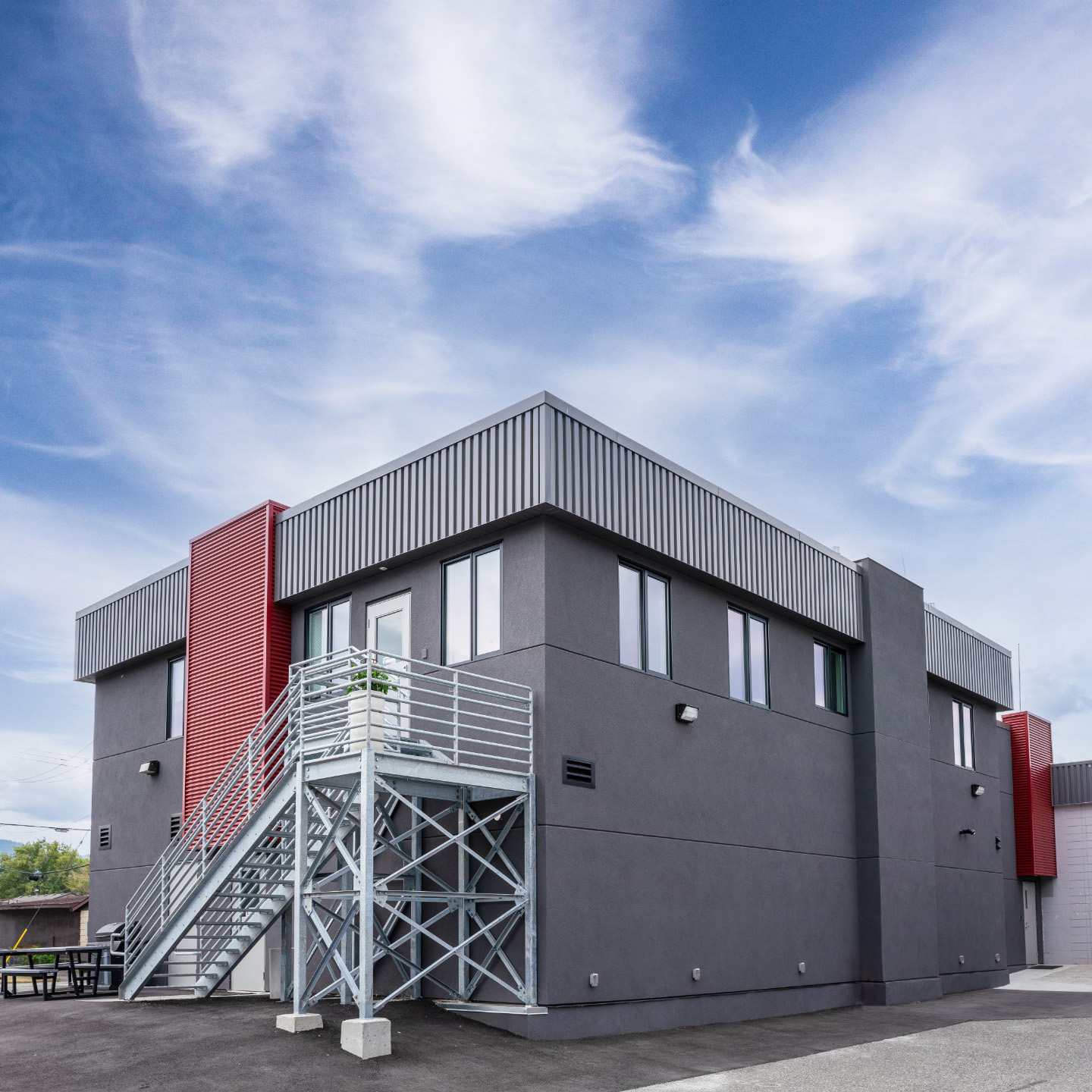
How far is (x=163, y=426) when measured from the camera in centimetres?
2762

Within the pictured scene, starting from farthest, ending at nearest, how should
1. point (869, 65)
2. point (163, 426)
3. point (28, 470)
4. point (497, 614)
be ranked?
point (28, 470) < point (163, 426) < point (869, 65) < point (497, 614)

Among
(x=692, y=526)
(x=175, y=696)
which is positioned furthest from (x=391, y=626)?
(x=175, y=696)

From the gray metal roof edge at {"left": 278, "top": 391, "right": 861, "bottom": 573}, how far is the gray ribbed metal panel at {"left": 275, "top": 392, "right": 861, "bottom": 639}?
22 millimetres

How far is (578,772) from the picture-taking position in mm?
14391

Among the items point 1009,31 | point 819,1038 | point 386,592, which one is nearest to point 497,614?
point 386,592

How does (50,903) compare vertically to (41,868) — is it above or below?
above

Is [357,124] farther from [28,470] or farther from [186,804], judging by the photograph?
[28,470]

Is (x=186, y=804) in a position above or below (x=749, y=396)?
below

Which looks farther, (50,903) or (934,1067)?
(50,903)

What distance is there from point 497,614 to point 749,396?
52.5 feet

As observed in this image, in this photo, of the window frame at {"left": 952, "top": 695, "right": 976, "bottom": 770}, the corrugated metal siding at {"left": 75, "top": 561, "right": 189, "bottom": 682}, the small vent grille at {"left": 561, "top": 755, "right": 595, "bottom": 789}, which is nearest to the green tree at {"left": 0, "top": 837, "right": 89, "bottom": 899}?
the corrugated metal siding at {"left": 75, "top": 561, "right": 189, "bottom": 682}

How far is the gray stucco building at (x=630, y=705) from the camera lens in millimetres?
14320

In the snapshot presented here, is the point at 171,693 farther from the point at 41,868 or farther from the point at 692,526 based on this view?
the point at 41,868

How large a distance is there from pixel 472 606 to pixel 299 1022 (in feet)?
17.9
